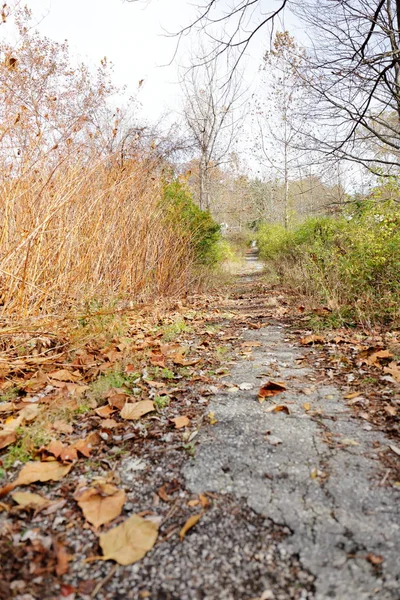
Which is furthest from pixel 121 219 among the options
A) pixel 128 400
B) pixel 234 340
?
pixel 128 400

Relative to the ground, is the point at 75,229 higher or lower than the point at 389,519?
higher

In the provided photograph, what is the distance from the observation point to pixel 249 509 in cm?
108

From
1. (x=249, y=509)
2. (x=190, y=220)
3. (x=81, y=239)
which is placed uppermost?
(x=190, y=220)

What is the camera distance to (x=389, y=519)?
1014 mm

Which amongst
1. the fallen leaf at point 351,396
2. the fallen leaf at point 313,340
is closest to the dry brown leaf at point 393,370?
the fallen leaf at point 351,396

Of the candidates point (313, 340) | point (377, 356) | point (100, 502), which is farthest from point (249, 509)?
point (313, 340)

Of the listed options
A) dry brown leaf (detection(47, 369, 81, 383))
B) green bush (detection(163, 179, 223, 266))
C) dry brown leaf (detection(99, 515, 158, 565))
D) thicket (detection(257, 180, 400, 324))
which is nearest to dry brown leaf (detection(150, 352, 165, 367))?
dry brown leaf (detection(47, 369, 81, 383))

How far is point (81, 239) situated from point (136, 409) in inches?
78.9

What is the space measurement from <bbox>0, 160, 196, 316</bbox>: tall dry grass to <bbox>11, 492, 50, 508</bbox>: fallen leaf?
120 cm

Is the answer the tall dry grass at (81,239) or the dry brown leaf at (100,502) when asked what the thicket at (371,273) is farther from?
the dry brown leaf at (100,502)

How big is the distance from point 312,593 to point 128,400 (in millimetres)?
1235

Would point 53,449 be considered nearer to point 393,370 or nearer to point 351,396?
point 351,396

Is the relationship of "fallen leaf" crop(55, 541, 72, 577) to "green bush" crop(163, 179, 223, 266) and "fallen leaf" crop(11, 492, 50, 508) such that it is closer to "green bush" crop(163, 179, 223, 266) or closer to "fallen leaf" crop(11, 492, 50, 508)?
"fallen leaf" crop(11, 492, 50, 508)

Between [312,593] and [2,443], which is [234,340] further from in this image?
[312,593]
